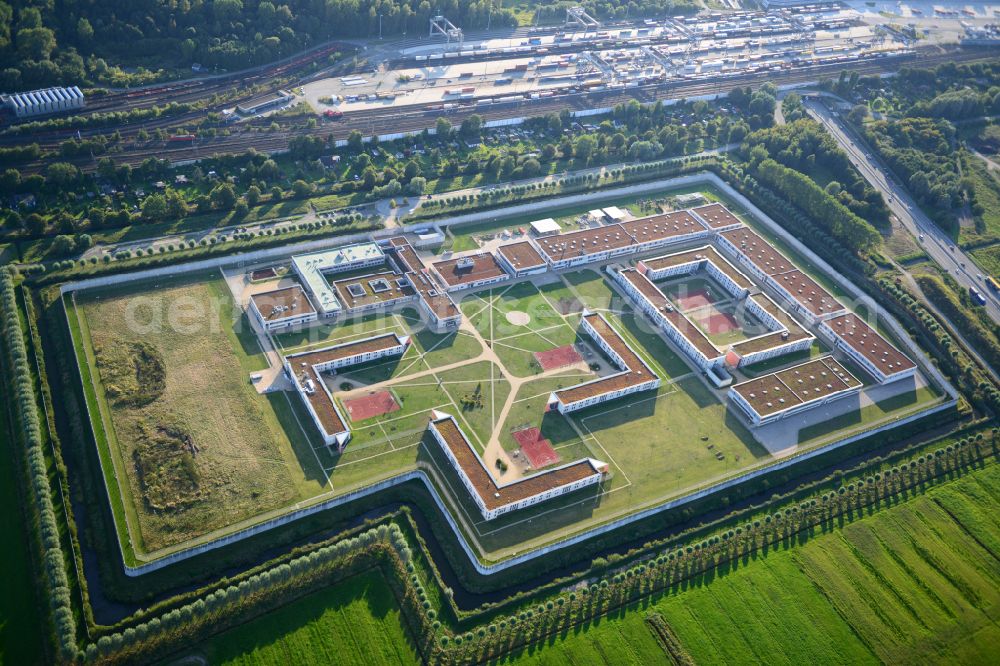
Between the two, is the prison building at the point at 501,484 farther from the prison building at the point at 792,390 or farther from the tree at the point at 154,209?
the tree at the point at 154,209

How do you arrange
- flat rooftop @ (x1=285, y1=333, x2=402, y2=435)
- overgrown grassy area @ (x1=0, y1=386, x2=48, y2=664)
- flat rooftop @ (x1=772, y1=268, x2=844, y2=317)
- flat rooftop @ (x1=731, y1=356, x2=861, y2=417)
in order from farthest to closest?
flat rooftop @ (x1=772, y1=268, x2=844, y2=317) < flat rooftop @ (x1=731, y1=356, x2=861, y2=417) < flat rooftop @ (x1=285, y1=333, x2=402, y2=435) < overgrown grassy area @ (x1=0, y1=386, x2=48, y2=664)

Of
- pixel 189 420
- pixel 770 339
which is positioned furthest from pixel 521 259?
pixel 189 420

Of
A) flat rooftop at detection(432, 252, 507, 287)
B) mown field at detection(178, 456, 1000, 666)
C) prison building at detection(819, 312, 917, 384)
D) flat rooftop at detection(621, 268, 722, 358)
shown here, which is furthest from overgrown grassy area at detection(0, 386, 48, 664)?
prison building at detection(819, 312, 917, 384)

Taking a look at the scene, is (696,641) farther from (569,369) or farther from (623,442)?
(569,369)

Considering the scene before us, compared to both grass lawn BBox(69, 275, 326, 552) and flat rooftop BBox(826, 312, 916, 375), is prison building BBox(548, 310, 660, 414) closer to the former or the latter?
flat rooftop BBox(826, 312, 916, 375)

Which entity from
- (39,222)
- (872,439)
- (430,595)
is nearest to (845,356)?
(872,439)

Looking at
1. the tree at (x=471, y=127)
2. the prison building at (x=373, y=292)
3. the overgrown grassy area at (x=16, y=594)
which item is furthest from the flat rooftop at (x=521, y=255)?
the overgrown grassy area at (x=16, y=594)
